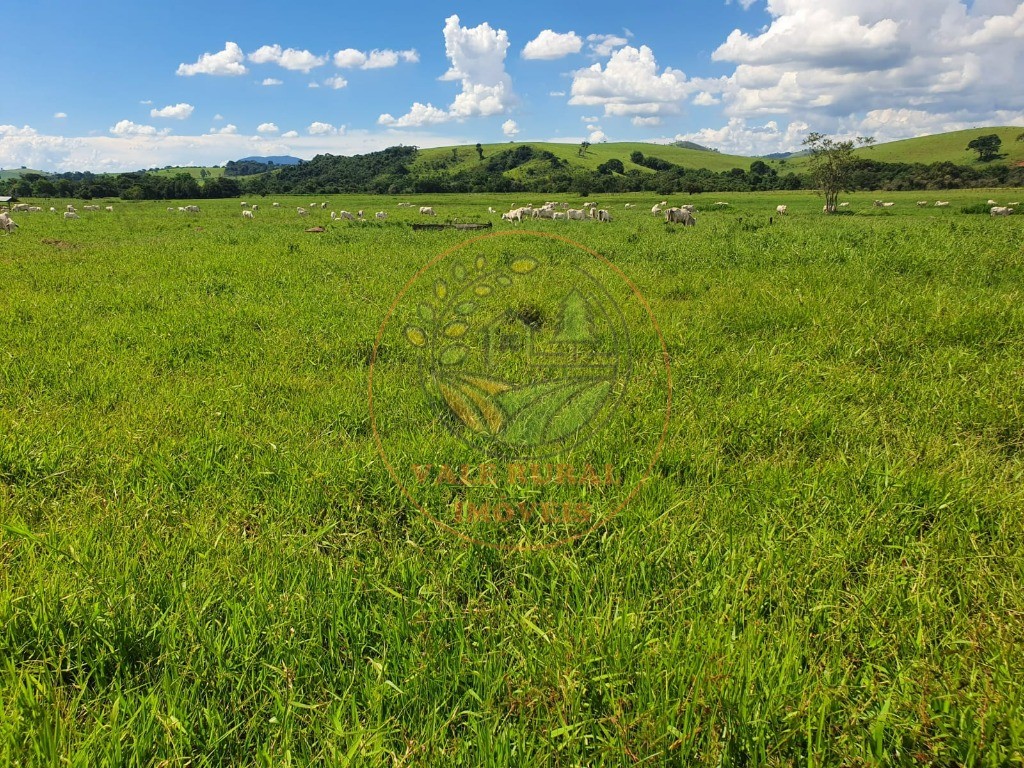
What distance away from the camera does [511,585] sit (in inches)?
102

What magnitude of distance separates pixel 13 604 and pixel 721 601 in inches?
122

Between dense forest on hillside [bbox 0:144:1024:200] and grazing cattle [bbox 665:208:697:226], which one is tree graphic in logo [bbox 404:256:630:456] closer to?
grazing cattle [bbox 665:208:697:226]

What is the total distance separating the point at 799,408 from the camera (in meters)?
4.30

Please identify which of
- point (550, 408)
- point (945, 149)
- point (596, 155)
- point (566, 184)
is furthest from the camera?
point (596, 155)

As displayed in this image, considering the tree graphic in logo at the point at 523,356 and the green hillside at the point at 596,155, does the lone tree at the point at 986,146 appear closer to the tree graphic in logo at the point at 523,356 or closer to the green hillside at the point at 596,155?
the green hillside at the point at 596,155

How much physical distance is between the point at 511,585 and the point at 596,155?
508 feet

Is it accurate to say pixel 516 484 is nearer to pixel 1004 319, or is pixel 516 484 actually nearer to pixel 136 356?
pixel 136 356

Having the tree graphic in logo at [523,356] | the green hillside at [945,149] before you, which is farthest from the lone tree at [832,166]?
the green hillside at [945,149]

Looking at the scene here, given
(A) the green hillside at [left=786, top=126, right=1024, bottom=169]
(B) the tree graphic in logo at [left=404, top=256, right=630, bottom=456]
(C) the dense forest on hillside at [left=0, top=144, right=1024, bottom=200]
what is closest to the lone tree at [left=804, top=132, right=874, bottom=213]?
(C) the dense forest on hillside at [left=0, top=144, right=1024, bottom=200]

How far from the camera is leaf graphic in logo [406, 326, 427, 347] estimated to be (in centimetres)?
598

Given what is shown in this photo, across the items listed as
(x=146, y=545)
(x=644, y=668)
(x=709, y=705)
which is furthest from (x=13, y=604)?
(x=709, y=705)

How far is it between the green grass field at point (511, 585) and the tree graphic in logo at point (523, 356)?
2.10ft

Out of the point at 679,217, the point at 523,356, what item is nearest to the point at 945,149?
the point at 679,217

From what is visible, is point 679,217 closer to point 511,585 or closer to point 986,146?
point 511,585
